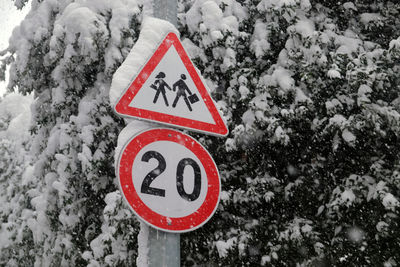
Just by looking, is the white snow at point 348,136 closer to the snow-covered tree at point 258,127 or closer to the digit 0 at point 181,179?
the snow-covered tree at point 258,127

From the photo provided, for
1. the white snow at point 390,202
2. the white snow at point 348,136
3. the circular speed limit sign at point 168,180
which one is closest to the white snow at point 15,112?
the white snow at point 348,136

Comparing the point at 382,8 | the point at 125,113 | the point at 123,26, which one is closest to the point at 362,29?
A: the point at 382,8

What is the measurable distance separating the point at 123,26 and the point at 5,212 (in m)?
9.98

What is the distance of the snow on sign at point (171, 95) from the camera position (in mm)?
1958

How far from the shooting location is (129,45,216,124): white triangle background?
1973 mm

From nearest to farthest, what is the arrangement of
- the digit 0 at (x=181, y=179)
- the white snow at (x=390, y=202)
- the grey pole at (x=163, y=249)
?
the grey pole at (x=163, y=249)
the digit 0 at (x=181, y=179)
the white snow at (x=390, y=202)

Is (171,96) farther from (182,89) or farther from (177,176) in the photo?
(177,176)

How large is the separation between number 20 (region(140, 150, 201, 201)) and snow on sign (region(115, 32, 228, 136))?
19 centimetres

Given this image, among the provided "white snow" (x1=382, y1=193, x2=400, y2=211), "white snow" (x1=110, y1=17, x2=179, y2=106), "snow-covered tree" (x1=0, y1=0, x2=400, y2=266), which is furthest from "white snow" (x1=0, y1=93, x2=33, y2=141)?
"white snow" (x1=110, y1=17, x2=179, y2=106)

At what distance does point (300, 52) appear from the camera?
4.84 meters

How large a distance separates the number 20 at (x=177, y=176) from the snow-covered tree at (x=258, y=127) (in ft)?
A: 8.69

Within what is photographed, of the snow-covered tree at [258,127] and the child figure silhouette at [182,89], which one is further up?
the child figure silhouette at [182,89]

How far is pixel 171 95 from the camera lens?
6.70 ft

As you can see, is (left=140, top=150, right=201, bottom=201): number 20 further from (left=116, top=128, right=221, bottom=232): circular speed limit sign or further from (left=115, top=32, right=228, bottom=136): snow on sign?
(left=115, top=32, right=228, bottom=136): snow on sign
